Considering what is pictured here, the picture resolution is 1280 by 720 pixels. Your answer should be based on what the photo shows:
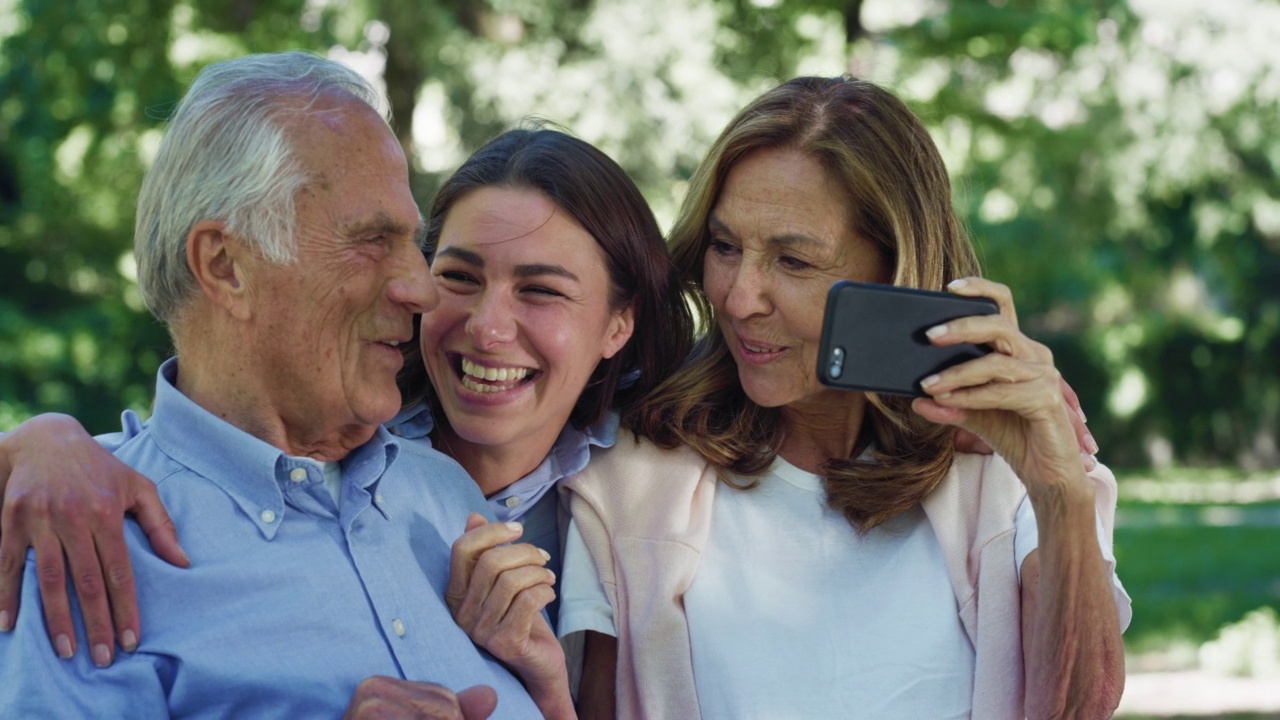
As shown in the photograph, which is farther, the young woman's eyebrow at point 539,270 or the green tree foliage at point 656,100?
the green tree foliage at point 656,100

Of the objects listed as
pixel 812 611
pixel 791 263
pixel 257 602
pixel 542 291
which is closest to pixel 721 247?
pixel 791 263

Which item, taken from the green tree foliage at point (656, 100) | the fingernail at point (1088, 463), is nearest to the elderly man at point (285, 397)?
the fingernail at point (1088, 463)

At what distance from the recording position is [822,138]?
9.48 ft

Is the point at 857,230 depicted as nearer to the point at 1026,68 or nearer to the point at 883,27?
the point at 883,27

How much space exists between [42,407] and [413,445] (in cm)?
1278

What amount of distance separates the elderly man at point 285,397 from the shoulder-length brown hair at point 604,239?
18.0 inches

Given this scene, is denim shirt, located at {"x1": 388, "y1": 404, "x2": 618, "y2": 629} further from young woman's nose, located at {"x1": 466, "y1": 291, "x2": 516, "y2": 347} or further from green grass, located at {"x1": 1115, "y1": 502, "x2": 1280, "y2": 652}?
green grass, located at {"x1": 1115, "y1": 502, "x2": 1280, "y2": 652}

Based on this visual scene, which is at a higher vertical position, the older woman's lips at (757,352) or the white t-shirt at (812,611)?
the older woman's lips at (757,352)

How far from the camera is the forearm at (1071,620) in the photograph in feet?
8.07

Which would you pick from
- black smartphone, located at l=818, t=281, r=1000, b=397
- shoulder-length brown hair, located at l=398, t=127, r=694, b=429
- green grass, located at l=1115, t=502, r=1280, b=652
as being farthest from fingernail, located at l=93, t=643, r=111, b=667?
green grass, located at l=1115, t=502, r=1280, b=652

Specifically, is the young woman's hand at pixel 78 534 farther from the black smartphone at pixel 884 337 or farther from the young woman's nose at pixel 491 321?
the black smartphone at pixel 884 337

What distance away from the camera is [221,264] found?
2.34 meters

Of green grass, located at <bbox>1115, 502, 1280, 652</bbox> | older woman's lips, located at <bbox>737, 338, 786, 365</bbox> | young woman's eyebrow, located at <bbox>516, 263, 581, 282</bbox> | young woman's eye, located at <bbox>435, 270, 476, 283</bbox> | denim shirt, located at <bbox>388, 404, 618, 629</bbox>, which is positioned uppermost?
young woman's eyebrow, located at <bbox>516, 263, 581, 282</bbox>

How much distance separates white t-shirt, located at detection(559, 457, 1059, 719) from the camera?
8.95 ft
